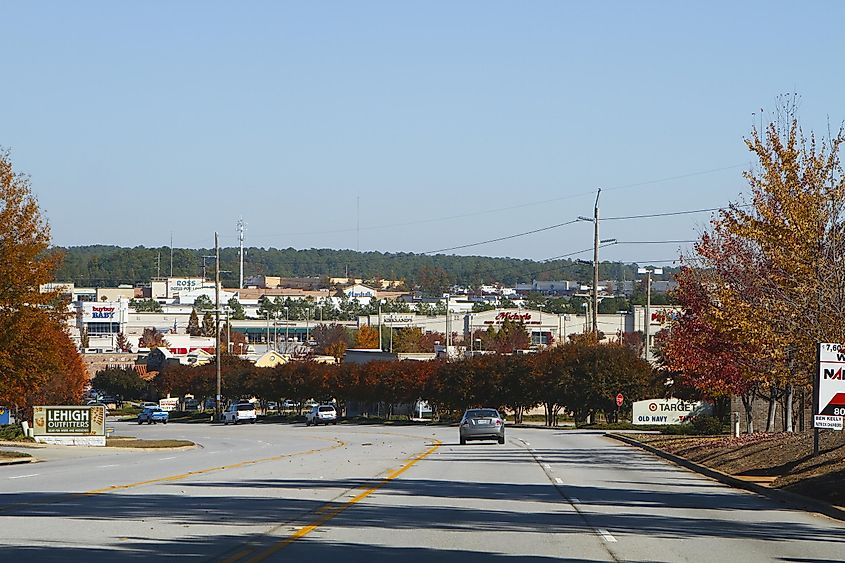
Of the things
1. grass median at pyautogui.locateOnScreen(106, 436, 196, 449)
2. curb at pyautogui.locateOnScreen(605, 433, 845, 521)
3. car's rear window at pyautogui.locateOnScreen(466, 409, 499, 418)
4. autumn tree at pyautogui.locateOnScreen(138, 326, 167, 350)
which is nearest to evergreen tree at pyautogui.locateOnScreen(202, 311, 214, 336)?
autumn tree at pyautogui.locateOnScreen(138, 326, 167, 350)

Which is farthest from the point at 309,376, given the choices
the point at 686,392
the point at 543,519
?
the point at 543,519

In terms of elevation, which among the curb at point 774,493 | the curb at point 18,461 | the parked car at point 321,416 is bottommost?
the parked car at point 321,416

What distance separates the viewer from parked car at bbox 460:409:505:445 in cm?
4894

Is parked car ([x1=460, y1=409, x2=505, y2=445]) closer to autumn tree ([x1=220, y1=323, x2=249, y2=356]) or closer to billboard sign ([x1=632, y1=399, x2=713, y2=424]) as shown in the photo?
billboard sign ([x1=632, y1=399, x2=713, y2=424])

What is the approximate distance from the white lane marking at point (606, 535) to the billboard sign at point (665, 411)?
4665 cm

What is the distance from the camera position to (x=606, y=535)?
622 inches

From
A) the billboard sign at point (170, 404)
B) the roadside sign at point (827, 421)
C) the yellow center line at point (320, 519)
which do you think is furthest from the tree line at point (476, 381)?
the roadside sign at point (827, 421)

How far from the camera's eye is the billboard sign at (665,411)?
62.2 m

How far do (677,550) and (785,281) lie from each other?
15151mm

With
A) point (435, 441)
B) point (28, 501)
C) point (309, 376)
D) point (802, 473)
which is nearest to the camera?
point (28, 501)

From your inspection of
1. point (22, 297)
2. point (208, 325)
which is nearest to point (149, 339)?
point (208, 325)

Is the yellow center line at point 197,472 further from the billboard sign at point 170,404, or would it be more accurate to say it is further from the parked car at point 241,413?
the billboard sign at point 170,404

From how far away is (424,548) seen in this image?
46.2 ft

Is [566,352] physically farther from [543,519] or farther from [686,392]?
[543,519]
